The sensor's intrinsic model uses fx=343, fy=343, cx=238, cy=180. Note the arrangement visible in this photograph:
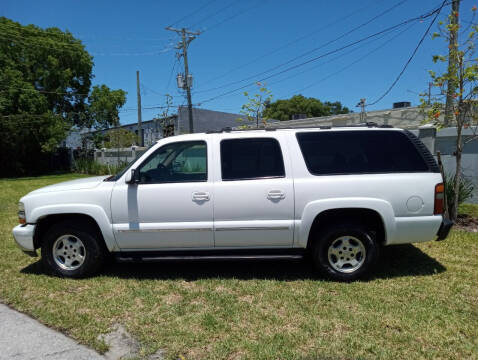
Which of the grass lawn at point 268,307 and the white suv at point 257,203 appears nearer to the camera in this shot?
the grass lawn at point 268,307

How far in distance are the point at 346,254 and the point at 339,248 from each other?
12 centimetres

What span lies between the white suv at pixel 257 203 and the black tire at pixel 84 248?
1cm

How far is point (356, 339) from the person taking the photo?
3.02m

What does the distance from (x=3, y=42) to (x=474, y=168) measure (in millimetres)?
29047

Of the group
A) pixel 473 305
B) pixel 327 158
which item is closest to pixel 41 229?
pixel 327 158

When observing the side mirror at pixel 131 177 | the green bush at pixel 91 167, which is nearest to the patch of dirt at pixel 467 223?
the side mirror at pixel 131 177

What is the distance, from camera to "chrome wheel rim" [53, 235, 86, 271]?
174 inches

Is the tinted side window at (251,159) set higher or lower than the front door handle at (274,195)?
higher

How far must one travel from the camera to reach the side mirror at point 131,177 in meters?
4.11

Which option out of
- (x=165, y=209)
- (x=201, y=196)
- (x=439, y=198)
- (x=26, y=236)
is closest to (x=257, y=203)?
(x=201, y=196)

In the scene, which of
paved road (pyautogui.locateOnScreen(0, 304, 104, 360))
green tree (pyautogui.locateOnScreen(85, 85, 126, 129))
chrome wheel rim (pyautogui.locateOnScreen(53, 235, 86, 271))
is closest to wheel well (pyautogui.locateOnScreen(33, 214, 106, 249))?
chrome wheel rim (pyautogui.locateOnScreen(53, 235, 86, 271))

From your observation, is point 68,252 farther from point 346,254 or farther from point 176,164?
point 346,254

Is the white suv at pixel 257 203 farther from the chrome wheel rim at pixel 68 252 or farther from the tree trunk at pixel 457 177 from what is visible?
the tree trunk at pixel 457 177

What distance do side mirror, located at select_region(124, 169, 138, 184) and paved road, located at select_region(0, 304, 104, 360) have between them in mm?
1713
